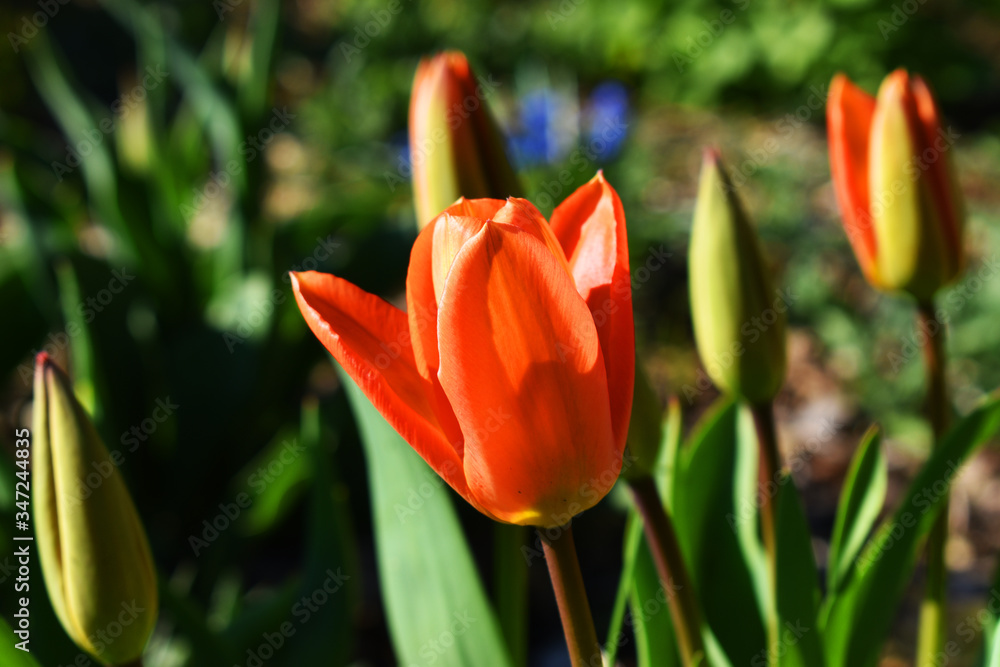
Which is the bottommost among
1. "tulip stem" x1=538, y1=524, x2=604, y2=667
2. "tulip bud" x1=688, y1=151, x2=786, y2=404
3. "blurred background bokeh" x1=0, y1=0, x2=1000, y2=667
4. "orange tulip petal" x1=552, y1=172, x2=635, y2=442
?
"blurred background bokeh" x1=0, y1=0, x2=1000, y2=667

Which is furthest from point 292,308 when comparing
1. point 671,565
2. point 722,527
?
point 671,565

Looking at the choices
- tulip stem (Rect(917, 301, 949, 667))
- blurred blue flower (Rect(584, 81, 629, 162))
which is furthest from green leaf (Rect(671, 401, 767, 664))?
blurred blue flower (Rect(584, 81, 629, 162))

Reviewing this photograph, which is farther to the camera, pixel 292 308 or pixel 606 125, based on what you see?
pixel 606 125

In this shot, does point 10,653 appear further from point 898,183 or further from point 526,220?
point 898,183

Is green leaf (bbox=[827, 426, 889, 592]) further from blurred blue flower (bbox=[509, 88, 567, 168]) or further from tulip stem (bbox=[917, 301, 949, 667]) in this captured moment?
blurred blue flower (bbox=[509, 88, 567, 168])

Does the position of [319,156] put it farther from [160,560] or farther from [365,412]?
[365,412]

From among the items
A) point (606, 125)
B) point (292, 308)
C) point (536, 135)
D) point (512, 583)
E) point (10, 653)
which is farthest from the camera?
point (606, 125)
